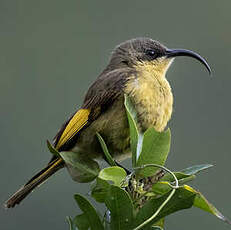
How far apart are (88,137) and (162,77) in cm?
88

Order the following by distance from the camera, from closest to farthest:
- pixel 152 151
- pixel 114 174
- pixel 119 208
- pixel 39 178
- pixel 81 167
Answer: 1. pixel 119 208
2. pixel 114 174
3. pixel 152 151
4. pixel 81 167
5. pixel 39 178

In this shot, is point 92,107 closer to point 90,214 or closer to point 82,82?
point 90,214

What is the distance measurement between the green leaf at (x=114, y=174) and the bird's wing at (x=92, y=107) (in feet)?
4.72

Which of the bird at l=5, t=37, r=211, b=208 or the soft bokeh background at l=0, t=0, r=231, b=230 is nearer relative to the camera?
the bird at l=5, t=37, r=211, b=208

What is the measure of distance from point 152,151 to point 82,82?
21.9 ft

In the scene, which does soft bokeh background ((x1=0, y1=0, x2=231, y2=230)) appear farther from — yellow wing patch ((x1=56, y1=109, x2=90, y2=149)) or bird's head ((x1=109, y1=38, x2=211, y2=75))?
yellow wing patch ((x1=56, y1=109, x2=90, y2=149))

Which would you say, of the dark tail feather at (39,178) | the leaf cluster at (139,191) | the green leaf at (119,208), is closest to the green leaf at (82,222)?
the leaf cluster at (139,191)

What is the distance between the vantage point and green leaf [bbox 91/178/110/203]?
2.83m

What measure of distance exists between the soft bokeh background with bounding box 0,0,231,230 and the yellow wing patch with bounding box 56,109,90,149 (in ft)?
10.8

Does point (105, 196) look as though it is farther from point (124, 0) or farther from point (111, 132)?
point (124, 0)

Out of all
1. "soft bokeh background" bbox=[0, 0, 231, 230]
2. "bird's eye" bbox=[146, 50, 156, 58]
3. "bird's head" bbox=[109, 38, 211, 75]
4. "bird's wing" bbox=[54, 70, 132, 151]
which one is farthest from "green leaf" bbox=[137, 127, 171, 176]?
"soft bokeh background" bbox=[0, 0, 231, 230]

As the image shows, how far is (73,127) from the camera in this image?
4293mm

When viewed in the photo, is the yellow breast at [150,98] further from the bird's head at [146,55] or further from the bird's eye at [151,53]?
the bird's eye at [151,53]

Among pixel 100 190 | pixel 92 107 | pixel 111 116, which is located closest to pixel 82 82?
pixel 92 107
